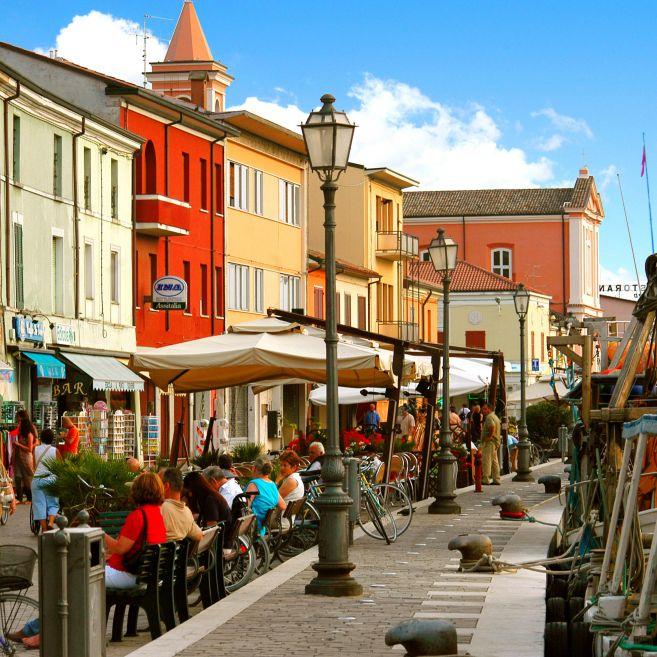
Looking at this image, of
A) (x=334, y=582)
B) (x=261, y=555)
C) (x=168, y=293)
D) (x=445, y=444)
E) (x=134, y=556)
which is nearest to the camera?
(x=134, y=556)

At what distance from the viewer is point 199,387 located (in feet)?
85.1

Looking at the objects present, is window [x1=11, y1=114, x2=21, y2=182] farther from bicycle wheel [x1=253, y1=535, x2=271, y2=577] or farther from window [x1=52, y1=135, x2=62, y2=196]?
bicycle wheel [x1=253, y1=535, x2=271, y2=577]

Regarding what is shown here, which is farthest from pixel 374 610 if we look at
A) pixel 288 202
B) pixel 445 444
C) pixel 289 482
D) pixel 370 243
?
pixel 370 243

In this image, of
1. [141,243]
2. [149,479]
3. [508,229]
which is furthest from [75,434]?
[508,229]

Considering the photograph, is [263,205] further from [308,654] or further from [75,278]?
[308,654]

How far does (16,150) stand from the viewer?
38.6m

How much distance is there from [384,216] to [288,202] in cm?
1480

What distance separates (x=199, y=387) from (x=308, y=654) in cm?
1440

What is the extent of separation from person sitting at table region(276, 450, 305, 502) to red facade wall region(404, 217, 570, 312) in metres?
84.5

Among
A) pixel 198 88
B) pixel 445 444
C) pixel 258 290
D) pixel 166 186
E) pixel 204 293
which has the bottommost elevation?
pixel 445 444

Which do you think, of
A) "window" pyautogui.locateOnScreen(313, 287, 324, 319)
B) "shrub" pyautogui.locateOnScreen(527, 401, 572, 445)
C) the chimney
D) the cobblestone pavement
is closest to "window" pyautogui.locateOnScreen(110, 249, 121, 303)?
the chimney

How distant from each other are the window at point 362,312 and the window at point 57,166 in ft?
A: 103

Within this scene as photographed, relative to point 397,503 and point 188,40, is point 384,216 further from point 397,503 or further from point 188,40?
point 397,503

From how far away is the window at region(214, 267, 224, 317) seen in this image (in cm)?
5431
